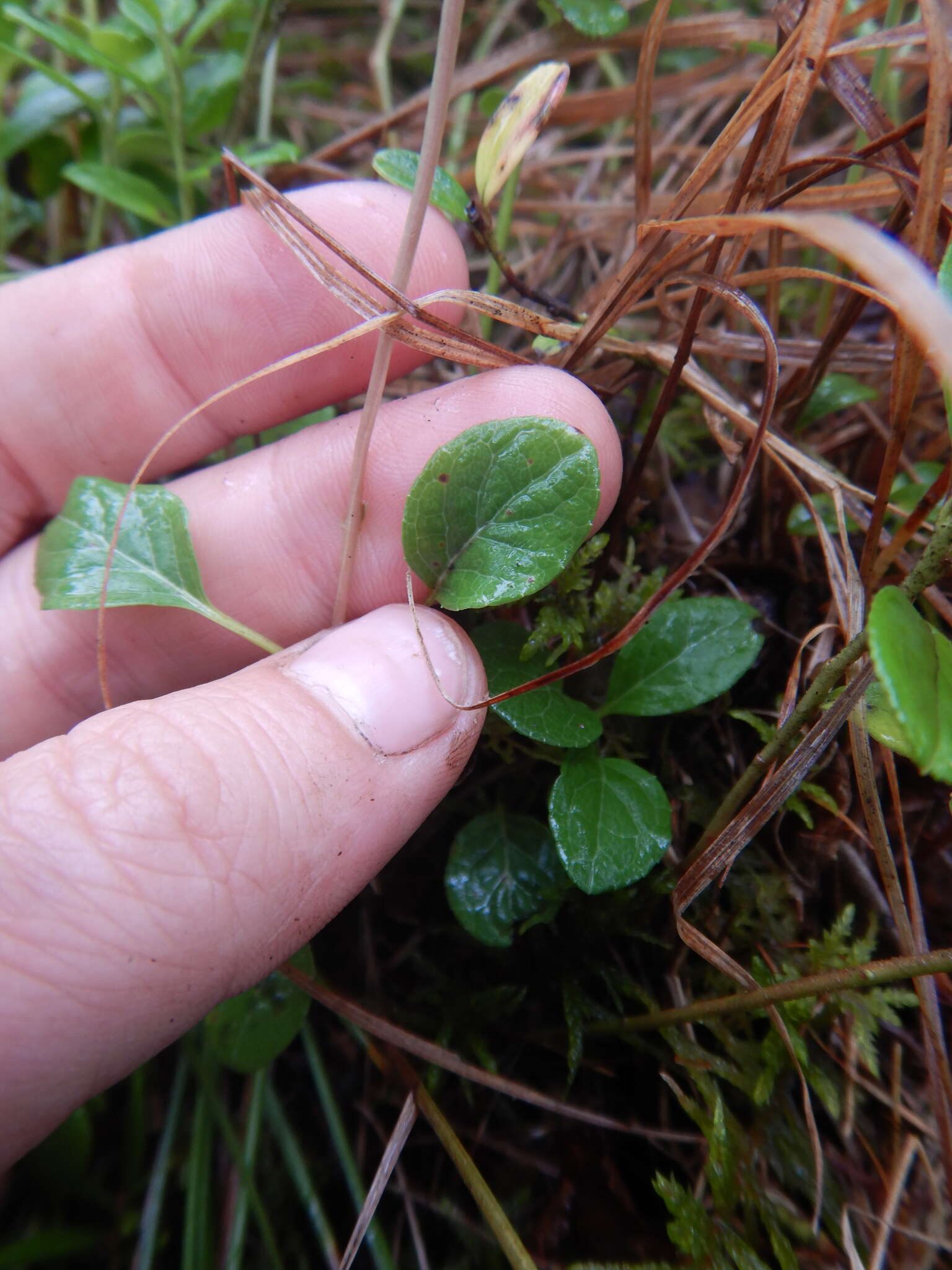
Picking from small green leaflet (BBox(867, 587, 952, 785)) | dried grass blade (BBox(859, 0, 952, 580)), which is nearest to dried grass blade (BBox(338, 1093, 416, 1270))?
small green leaflet (BBox(867, 587, 952, 785))

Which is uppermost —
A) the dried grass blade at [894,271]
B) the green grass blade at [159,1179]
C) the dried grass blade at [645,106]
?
the dried grass blade at [645,106]

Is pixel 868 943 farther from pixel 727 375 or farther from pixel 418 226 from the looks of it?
pixel 418 226

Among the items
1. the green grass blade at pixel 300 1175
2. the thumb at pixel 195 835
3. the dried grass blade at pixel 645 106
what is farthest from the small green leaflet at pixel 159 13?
the green grass blade at pixel 300 1175

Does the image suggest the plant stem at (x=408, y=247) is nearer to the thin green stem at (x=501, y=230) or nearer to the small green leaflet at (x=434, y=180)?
the small green leaflet at (x=434, y=180)

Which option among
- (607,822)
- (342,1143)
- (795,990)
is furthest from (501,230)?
(342,1143)

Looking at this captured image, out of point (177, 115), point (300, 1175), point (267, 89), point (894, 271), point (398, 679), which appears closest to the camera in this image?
point (894, 271)

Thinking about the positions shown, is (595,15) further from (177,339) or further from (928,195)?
(177,339)
